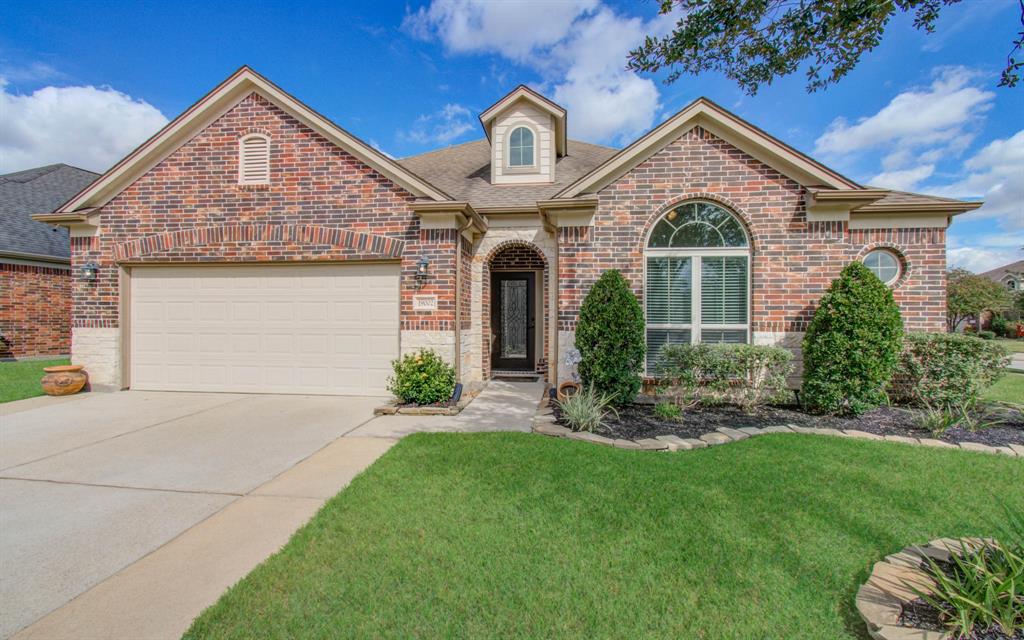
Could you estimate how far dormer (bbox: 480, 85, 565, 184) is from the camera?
409 inches

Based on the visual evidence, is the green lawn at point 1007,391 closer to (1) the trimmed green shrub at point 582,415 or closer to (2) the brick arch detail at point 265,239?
(1) the trimmed green shrub at point 582,415

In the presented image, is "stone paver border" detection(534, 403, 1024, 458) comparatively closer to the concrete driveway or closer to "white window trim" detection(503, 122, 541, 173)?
the concrete driveway

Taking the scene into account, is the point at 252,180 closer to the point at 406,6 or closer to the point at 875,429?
the point at 406,6

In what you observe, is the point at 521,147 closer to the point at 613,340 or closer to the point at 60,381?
the point at 613,340

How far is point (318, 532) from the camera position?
326 centimetres

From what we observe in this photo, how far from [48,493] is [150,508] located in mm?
1158

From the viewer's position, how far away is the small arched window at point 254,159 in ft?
27.3

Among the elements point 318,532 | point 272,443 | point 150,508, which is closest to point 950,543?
point 318,532

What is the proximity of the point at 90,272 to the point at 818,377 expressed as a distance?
1254 cm

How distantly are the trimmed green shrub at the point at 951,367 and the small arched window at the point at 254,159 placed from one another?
10823 mm

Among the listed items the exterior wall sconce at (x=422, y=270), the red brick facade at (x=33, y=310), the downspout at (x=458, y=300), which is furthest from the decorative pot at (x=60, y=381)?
the red brick facade at (x=33, y=310)

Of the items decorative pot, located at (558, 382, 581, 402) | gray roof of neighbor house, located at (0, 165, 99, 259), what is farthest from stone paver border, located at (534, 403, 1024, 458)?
gray roof of neighbor house, located at (0, 165, 99, 259)

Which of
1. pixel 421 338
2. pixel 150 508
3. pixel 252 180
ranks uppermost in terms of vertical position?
Answer: pixel 252 180

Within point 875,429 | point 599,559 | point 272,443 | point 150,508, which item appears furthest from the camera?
point 875,429
